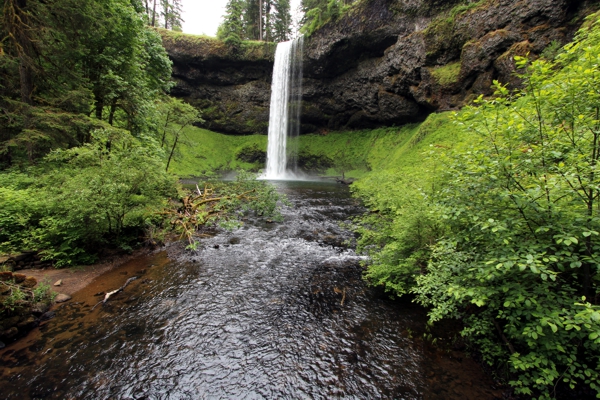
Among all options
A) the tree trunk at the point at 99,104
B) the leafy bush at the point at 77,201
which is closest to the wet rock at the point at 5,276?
the leafy bush at the point at 77,201

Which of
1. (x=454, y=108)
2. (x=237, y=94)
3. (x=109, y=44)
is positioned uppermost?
(x=237, y=94)

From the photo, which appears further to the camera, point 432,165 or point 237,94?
point 237,94

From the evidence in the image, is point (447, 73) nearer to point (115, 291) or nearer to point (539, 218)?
point (539, 218)

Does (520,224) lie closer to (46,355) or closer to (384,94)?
(46,355)

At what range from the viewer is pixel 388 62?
2988cm

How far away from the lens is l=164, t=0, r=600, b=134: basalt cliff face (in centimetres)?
1878

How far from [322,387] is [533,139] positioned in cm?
430

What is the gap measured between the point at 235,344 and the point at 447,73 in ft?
95.4

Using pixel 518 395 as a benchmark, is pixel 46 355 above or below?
below

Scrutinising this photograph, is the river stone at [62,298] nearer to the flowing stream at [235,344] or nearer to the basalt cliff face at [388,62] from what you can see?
the flowing stream at [235,344]

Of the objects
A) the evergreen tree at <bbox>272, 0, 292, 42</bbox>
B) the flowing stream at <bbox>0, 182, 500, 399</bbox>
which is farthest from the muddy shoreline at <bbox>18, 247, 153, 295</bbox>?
the evergreen tree at <bbox>272, 0, 292, 42</bbox>

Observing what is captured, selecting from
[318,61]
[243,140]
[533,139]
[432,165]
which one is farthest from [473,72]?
[243,140]

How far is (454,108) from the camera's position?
23.7 m

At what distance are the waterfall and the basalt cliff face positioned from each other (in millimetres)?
1896
